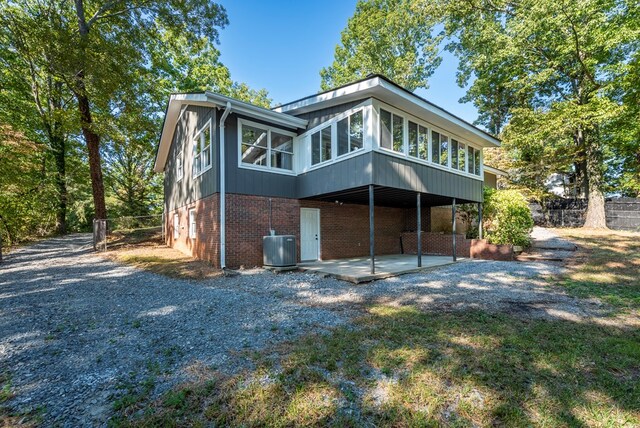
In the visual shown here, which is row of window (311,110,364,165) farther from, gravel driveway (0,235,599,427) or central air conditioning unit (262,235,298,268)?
gravel driveway (0,235,599,427)

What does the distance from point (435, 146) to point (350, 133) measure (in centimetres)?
356

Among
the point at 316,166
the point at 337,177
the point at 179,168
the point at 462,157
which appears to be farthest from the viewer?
the point at 179,168

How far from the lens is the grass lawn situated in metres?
2.23

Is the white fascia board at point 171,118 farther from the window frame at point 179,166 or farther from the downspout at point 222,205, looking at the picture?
the window frame at point 179,166

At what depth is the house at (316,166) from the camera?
26.9ft

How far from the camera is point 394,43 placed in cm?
2361

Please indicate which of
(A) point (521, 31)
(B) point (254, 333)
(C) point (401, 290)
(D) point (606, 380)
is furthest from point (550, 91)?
(B) point (254, 333)

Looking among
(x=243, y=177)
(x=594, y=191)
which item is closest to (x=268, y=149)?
(x=243, y=177)

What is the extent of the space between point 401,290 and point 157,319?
185 inches

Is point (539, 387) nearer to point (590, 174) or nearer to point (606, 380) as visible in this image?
point (606, 380)

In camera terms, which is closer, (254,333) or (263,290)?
(254,333)

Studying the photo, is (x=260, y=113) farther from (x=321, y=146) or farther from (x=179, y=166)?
(x=179, y=166)

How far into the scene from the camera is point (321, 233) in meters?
11.1

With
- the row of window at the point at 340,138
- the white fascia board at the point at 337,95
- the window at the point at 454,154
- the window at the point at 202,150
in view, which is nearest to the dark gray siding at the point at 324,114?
the white fascia board at the point at 337,95
